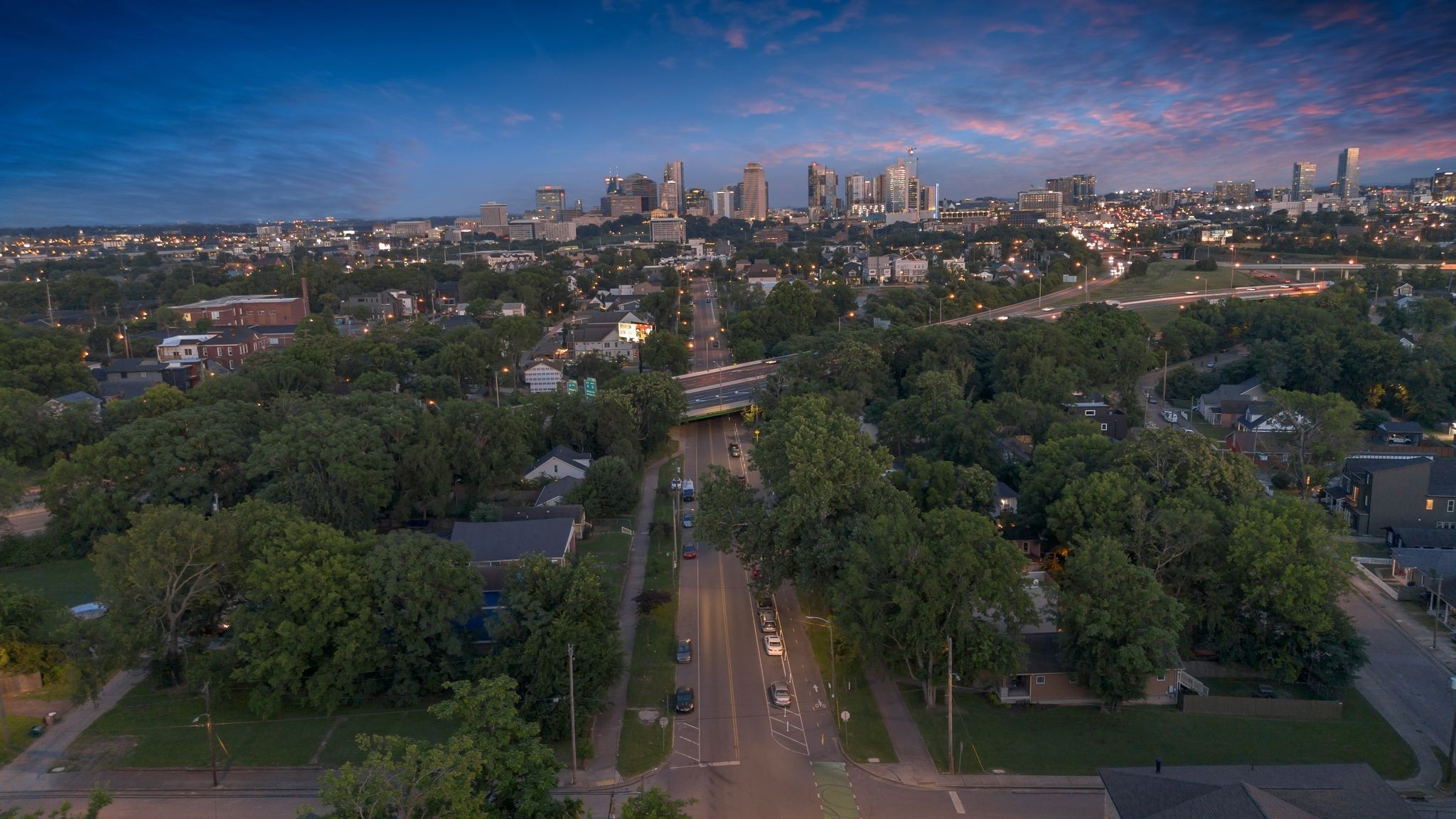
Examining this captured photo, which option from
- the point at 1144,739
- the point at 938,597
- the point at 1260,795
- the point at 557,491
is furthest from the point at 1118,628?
the point at 557,491

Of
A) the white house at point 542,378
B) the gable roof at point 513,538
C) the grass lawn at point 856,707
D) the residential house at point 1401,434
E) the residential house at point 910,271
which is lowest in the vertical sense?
the grass lawn at point 856,707

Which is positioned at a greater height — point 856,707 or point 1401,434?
point 1401,434

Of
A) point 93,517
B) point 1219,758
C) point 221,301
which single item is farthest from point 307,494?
point 221,301

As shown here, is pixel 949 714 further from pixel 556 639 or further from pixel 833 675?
pixel 556 639

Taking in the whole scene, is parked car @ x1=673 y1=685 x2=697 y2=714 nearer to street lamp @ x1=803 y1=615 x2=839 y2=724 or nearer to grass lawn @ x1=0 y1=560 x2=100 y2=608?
street lamp @ x1=803 y1=615 x2=839 y2=724

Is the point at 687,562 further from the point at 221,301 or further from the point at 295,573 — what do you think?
the point at 221,301

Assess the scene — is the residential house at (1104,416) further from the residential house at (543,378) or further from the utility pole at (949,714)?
the residential house at (543,378)

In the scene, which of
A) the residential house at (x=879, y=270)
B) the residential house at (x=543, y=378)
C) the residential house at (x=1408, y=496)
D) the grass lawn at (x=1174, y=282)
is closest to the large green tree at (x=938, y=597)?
the residential house at (x=1408, y=496)
